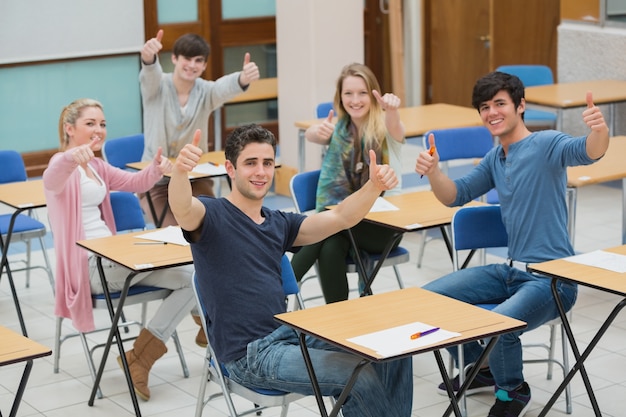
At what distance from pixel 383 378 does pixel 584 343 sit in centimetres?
205

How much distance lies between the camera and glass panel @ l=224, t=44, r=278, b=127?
10.1 meters

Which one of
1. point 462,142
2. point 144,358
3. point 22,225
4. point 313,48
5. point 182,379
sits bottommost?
point 182,379

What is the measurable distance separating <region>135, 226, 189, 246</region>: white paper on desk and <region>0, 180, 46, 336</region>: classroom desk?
2.74 ft

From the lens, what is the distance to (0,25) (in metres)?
8.69

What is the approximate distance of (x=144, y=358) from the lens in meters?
4.70

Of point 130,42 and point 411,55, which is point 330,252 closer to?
point 130,42

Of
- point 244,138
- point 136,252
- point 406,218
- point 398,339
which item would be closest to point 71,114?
point 136,252

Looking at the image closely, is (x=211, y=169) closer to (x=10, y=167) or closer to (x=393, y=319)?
(x=10, y=167)

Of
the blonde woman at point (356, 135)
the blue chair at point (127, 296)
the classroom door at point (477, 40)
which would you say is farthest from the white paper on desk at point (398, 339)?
the classroom door at point (477, 40)

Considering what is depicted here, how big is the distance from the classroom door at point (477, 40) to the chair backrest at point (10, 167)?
529 centimetres

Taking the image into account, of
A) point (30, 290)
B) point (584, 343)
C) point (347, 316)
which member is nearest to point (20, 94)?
point (30, 290)

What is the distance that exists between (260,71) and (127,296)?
592 centimetres

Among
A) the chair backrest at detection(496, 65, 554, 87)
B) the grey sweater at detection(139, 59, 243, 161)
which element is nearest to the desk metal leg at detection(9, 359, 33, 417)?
the grey sweater at detection(139, 59, 243, 161)

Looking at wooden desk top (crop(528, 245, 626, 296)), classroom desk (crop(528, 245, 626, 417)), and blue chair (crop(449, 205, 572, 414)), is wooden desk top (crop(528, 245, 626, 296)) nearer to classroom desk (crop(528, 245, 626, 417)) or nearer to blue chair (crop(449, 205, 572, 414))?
classroom desk (crop(528, 245, 626, 417))
